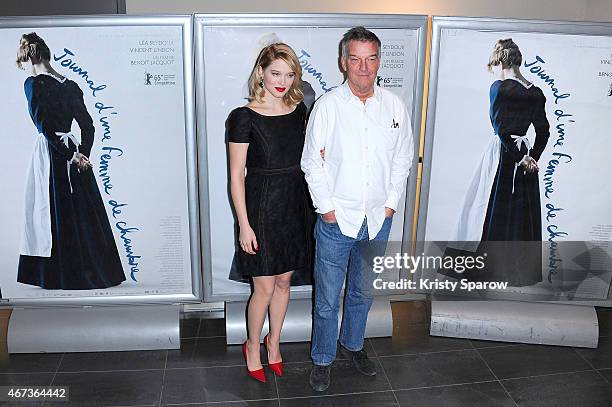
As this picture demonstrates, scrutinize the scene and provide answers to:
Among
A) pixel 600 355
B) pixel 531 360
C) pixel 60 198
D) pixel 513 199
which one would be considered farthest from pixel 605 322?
pixel 60 198

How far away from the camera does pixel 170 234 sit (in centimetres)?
286

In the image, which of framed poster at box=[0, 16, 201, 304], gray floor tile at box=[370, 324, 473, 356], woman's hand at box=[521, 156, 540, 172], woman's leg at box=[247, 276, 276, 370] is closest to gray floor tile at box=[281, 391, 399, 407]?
woman's leg at box=[247, 276, 276, 370]

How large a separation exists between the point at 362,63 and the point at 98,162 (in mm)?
1256

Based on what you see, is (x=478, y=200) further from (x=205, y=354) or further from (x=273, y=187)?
(x=205, y=354)

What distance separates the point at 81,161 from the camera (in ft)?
8.84

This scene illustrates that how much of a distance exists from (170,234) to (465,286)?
148cm

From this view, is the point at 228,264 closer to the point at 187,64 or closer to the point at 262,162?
the point at 262,162

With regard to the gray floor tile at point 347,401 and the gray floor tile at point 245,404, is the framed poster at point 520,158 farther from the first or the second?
the gray floor tile at point 245,404

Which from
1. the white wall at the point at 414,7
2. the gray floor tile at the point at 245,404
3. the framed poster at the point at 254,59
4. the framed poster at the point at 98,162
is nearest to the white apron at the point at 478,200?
the framed poster at the point at 254,59

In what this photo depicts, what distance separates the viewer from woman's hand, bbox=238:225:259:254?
2.41 m

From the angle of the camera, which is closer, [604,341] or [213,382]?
[213,382]

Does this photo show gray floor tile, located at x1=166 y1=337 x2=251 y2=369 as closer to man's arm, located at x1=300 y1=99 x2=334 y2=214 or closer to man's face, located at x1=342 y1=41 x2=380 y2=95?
man's arm, located at x1=300 y1=99 x2=334 y2=214

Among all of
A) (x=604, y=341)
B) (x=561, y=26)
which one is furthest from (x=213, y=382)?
(x=561, y=26)

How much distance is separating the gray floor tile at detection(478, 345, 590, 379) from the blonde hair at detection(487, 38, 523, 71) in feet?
4.42
